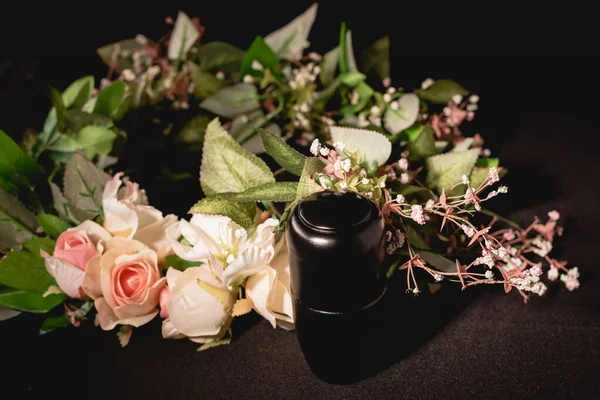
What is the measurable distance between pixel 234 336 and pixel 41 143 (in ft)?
1.27

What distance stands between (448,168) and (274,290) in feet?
0.81

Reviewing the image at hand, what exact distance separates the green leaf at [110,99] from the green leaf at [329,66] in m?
0.28

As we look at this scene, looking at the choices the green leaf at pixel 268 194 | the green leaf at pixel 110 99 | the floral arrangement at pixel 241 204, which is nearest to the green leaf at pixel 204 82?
the floral arrangement at pixel 241 204

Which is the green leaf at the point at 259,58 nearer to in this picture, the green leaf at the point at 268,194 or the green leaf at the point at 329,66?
the green leaf at the point at 329,66

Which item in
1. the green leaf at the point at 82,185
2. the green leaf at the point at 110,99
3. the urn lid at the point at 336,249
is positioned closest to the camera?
the urn lid at the point at 336,249

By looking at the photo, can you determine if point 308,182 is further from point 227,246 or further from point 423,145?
point 423,145

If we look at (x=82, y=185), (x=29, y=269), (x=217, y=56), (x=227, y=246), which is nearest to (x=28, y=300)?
(x=29, y=269)

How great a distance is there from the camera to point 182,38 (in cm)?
101

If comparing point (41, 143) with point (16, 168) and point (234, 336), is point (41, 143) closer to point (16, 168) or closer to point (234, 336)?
point (16, 168)

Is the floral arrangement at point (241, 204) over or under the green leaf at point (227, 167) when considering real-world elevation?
under

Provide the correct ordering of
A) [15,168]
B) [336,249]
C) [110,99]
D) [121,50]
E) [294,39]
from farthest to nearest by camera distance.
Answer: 1. [121,50]
2. [294,39]
3. [110,99]
4. [15,168]
5. [336,249]

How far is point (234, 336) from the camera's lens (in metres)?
0.71

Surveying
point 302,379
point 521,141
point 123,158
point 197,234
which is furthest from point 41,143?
point 521,141

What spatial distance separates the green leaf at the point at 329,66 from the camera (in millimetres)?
909
